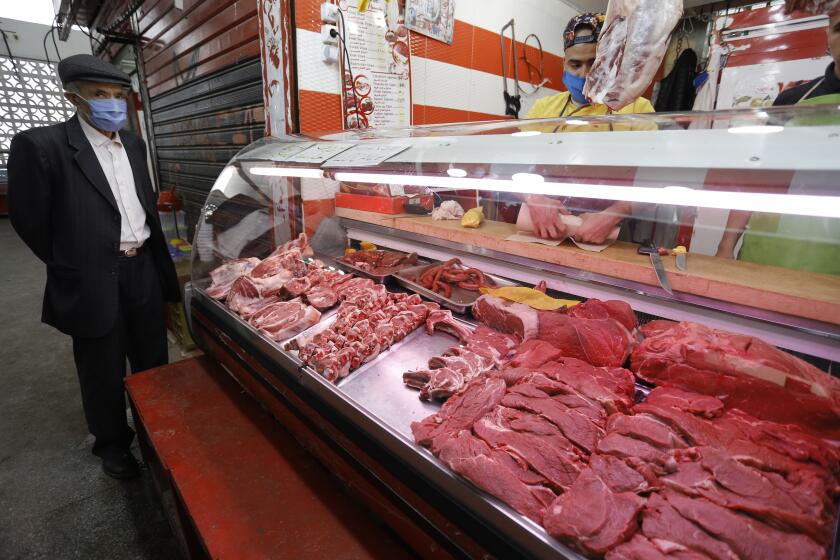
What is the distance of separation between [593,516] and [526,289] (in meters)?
1.47

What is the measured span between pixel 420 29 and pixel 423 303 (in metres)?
3.55

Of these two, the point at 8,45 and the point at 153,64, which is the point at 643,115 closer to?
the point at 153,64

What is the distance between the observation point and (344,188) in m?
3.74

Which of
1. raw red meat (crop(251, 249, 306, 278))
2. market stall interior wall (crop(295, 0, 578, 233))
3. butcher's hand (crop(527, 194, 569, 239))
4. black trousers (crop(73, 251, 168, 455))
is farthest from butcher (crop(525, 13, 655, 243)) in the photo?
black trousers (crop(73, 251, 168, 455))

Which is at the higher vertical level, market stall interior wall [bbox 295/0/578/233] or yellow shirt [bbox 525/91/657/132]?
market stall interior wall [bbox 295/0/578/233]

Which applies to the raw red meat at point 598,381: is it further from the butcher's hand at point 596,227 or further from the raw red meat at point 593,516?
the butcher's hand at point 596,227

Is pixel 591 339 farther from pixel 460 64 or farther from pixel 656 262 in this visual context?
pixel 460 64

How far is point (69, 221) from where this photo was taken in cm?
277

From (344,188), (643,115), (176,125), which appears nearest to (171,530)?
(344,188)

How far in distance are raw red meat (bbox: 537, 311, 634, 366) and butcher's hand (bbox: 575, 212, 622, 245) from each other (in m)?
Answer: 0.70

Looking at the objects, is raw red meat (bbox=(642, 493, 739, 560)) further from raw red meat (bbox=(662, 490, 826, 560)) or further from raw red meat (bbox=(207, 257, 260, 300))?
raw red meat (bbox=(207, 257, 260, 300))

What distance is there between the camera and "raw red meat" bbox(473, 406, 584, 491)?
1.28 meters

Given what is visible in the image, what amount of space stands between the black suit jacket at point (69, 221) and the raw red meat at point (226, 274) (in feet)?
2.42

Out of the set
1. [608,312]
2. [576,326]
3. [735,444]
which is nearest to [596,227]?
[608,312]
